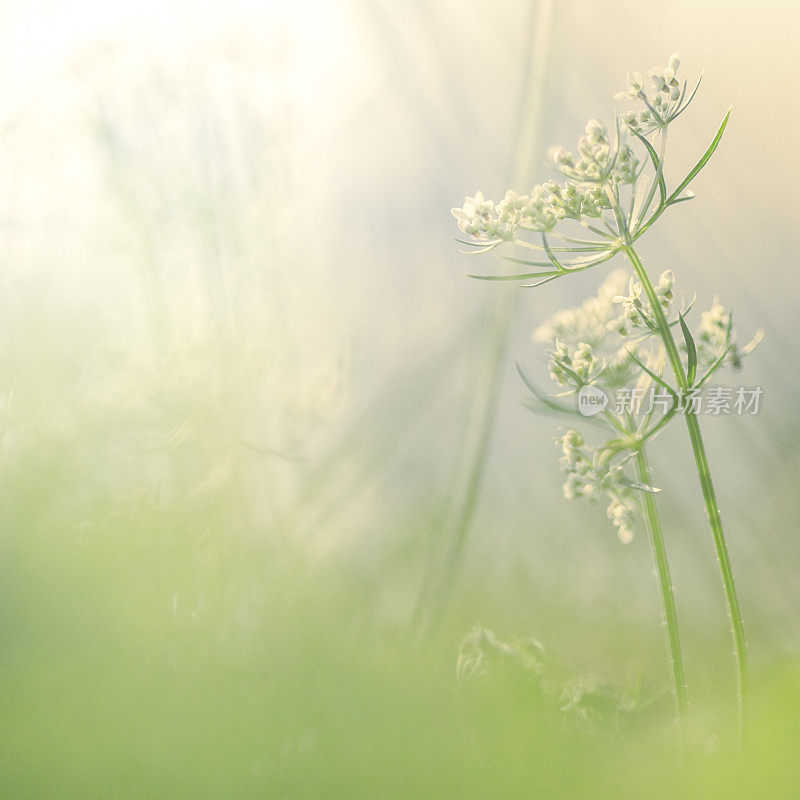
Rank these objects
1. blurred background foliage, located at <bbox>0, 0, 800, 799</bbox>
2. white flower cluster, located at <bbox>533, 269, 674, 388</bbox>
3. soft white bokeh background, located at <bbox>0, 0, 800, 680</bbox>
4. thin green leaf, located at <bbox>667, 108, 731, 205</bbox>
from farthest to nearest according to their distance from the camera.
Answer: soft white bokeh background, located at <bbox>0, 0, 800, 680</bbox>
white flower cluster, located at <bbox>533, 269, 674, 388</bbox>
thin green leaf, located at <bbox>667, 108, 731, 205</bbox>
blurred background foliage, located at <bbox>0, 0, 800, 799</bbox>

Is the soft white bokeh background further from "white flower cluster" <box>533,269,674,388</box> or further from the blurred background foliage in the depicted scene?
"white flower cluster" <box>533,269,674,388</box>

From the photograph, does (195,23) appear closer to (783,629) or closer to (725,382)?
(725,382)

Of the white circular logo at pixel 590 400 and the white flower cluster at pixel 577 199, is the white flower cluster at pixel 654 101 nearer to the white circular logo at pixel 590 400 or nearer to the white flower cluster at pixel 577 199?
the white flower cluster at pixel 577 199

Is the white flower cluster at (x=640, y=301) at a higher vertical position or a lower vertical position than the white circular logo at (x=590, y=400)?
higher

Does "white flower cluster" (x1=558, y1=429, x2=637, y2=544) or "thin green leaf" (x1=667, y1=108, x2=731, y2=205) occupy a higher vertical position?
"thin green leaf" (x1=667, y1=108, x2=731, y2=205)

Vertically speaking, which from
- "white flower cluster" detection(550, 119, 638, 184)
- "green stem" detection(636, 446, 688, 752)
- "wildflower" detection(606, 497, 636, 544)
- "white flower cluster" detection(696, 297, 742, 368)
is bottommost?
"green stem" detection(636, 446, 688, 752)

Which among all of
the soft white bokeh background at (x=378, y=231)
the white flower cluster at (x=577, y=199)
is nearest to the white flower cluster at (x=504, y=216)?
the white flower cluster at (x=577, y=199)

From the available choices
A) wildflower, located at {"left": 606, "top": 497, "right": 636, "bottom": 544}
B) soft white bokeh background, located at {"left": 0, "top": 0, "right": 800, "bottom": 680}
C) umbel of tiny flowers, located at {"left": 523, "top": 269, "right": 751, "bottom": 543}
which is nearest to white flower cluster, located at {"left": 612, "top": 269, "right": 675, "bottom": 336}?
umbel of tiny flowers, located at {"left": 523, "top": 269, "right": 751, "bottom": 543}

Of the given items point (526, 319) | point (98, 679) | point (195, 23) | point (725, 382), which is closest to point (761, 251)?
point (725, 382)
